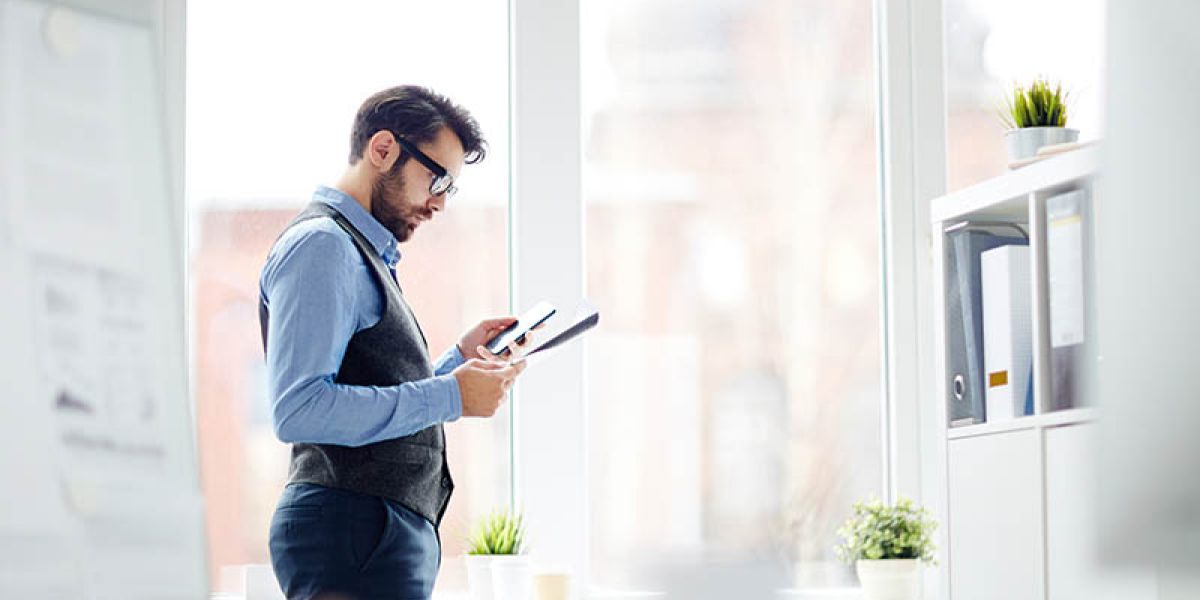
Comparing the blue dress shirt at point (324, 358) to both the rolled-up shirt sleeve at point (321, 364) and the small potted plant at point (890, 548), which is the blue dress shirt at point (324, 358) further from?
the small potted plant at point (890, 548)

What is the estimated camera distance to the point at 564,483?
2.73m

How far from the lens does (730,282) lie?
285cm

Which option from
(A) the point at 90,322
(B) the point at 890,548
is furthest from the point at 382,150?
(A) the point at 90,322

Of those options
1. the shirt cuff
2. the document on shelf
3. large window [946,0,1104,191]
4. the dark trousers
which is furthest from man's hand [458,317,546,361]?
large window [946,0,1104,191]

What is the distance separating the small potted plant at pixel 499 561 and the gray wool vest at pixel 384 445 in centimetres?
58

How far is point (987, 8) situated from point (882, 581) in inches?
48.4

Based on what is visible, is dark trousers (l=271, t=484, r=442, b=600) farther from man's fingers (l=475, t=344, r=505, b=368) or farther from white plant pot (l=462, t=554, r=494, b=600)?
white plant pot (l=462, t=554, r=494, b=600)

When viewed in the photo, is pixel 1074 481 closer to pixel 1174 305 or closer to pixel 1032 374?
pixel 1032 374

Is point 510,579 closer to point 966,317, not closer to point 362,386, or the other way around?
point 362,386

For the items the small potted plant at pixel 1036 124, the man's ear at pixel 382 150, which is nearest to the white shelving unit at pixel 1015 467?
the small potted plant at pixel 1036 124

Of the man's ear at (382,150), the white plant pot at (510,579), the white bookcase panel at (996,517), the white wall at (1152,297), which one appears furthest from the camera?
the white plant pot at (510,579)

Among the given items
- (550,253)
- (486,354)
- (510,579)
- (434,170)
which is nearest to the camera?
(434,170)

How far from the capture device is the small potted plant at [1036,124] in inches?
91.2

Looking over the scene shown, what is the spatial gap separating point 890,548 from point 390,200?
47.1 inches
